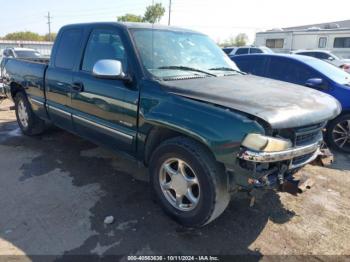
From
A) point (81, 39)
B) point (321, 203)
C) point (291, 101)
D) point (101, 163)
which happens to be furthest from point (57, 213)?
point (321, 203)

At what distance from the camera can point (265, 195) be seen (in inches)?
149

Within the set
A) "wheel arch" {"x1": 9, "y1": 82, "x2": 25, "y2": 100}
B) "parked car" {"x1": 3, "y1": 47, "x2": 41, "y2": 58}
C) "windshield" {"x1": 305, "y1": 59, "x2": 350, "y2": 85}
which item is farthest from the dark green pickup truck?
"parked car" {"x1": 3, "y1": 47, "x2": 41, "y2": 58}

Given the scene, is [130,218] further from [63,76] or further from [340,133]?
[340,133]

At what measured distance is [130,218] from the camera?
10.7 feet

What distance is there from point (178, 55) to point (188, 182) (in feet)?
4.95

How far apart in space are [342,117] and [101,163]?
415 centimetres

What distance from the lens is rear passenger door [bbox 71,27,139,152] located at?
11.2ft

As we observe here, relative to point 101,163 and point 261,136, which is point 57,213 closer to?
point 101,163

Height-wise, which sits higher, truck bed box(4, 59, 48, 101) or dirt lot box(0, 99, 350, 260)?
truck bed box(4, 59, 48, 101)

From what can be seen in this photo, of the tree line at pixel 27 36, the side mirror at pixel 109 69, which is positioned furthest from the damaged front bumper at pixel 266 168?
the tree line at pixel 27 36

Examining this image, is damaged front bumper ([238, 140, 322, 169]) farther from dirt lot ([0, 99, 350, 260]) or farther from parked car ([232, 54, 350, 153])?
parked car ([232, 54, 350, 153])

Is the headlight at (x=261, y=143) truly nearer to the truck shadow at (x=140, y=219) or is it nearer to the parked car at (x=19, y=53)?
the truck shadow at (x=140, y=219)

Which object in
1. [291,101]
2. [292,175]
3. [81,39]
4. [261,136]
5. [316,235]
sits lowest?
[316,235]

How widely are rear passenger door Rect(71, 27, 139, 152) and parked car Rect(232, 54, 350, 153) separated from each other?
3.57 m
